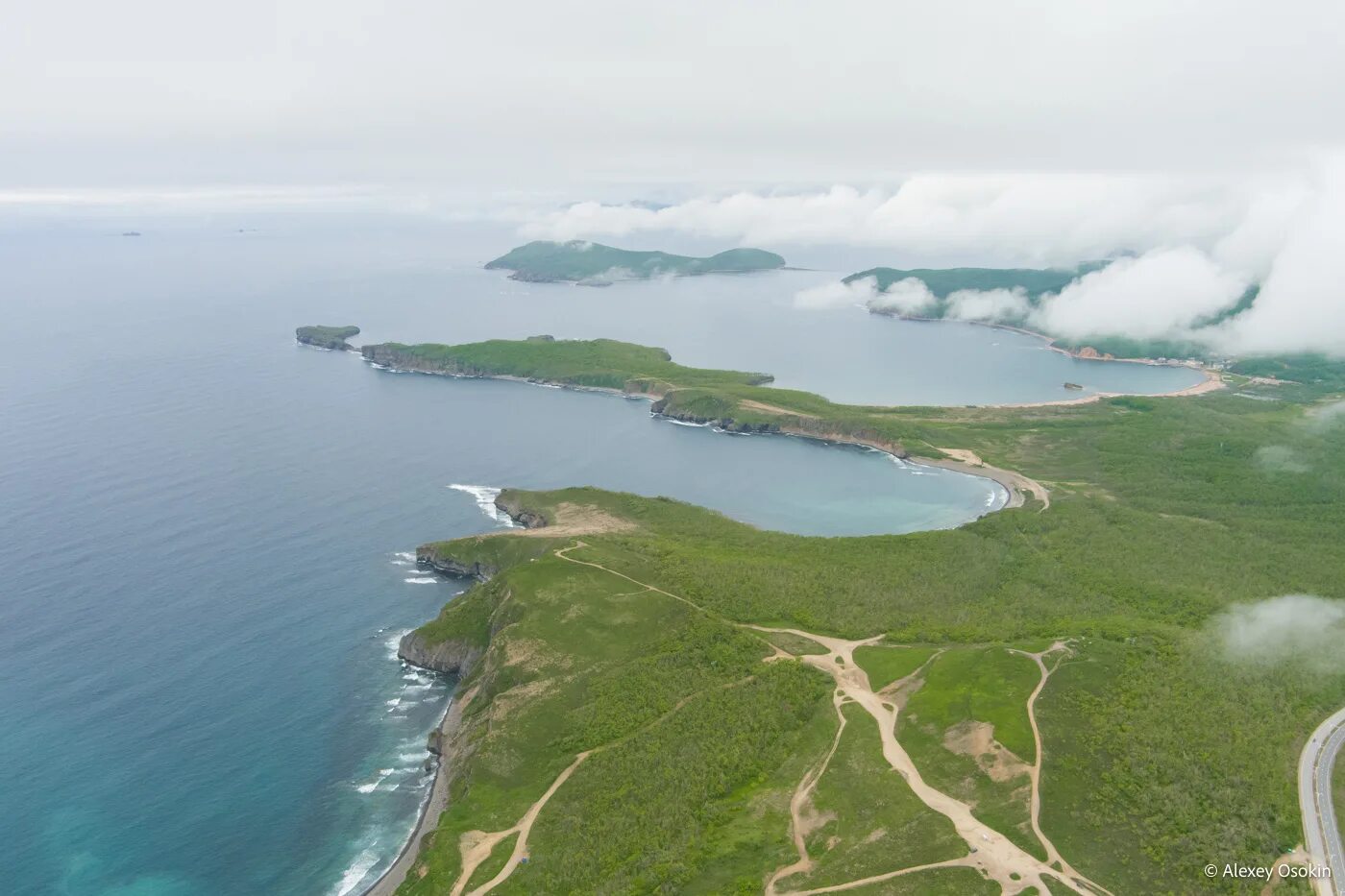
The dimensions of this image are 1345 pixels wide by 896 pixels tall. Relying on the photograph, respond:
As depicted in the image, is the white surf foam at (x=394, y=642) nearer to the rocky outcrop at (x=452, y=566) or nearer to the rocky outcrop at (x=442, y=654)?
the rocky outcrop at (x=442, y=654)

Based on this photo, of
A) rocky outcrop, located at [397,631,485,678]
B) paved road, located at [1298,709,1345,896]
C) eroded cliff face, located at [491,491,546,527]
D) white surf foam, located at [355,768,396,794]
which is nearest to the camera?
paved road, located at [1298,709,1345,896]

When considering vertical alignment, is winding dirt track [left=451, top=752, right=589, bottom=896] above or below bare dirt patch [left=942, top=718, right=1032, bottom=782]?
below

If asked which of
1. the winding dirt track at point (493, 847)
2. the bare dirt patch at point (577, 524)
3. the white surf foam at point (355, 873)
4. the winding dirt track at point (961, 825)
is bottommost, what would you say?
the white surf foam at point (355, 873)

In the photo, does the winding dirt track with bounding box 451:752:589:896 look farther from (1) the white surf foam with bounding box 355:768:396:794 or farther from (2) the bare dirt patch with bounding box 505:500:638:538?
(2) the bare dirt patch with bounding box 505:500:638:538

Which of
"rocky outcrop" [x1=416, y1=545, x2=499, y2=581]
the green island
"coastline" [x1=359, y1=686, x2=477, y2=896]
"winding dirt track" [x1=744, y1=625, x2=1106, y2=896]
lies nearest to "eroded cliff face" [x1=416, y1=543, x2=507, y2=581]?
"rocky outcrop" [x1=416, y1=545, x2=499, y2=581]

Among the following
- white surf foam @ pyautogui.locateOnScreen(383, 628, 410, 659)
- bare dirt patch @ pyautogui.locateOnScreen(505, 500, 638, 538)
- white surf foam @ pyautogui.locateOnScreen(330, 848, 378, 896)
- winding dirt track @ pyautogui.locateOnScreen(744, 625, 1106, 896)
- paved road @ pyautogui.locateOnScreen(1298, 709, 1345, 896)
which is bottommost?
white surf foam @ pyautogui.locateOnScreen(330, 848, 378, 896)

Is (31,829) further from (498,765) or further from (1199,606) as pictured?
(1199,606)

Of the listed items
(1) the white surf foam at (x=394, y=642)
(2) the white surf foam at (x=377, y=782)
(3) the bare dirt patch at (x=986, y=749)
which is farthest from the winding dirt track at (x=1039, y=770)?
(1) the white surf foam at (x=394, y=642)
